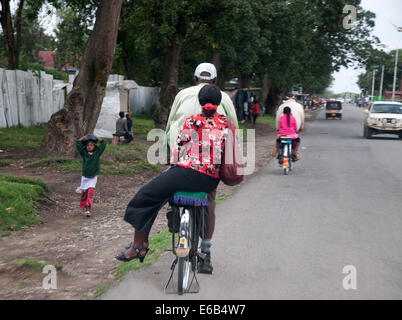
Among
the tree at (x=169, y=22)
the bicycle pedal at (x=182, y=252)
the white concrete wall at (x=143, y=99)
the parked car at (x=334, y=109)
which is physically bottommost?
the parked car at (x=334, y=109)

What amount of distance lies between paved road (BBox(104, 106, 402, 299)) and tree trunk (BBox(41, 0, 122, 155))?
4400mm

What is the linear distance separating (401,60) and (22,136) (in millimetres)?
114904

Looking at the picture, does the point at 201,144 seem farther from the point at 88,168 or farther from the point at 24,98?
the point at 24,98

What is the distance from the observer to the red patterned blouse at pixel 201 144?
4234 millimetres

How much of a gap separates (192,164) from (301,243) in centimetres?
238

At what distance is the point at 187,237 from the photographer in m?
4.18

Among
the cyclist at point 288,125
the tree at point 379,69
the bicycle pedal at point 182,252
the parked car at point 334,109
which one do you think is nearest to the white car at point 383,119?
the cyclist at point 288,125

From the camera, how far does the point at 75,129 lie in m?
12.0

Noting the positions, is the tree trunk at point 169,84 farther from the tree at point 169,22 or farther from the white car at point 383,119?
the white car at point 383,119

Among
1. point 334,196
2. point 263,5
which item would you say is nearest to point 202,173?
point 334,196

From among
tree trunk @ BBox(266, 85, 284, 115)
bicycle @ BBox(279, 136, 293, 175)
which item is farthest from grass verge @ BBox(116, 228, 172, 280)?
tree trunk @ BBox(266, 85, 284, 115)

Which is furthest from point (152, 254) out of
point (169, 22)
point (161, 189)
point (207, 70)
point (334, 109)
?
point (334, 109)

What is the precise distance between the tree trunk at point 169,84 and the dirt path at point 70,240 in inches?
388

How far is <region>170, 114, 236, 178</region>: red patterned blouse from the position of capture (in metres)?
4.23
